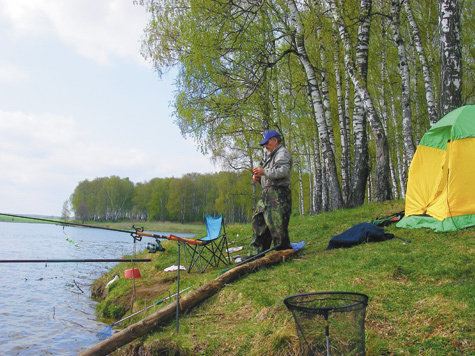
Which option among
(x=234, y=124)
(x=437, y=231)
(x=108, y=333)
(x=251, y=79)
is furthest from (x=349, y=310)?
(x=234, y=124)

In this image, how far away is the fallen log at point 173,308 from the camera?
3.87 m

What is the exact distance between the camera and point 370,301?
3.63 m

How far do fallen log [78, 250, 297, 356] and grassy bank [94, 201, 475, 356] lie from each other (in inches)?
3.7

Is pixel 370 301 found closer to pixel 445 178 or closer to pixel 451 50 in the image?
pixel 445 178

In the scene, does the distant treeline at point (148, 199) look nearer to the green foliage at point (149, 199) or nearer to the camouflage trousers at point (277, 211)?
the green foliage at point (149, 199)

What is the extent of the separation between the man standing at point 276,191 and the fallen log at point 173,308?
34 cm

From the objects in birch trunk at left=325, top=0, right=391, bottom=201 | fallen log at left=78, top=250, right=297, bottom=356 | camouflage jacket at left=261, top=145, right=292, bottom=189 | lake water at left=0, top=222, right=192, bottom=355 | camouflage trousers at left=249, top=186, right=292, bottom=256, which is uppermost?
birch trunk at left=325, top=0, right=391, bottom=201

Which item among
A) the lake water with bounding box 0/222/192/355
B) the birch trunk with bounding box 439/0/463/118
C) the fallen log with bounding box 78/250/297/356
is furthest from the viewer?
the birch trunk with bounding box 439/0/463/118

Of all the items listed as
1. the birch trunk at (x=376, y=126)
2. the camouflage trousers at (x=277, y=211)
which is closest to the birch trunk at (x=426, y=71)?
the birch trunk at (x=376, y=126)

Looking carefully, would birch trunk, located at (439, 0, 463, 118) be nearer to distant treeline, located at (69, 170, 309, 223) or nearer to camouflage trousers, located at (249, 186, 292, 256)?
camouflage trousers, located at (249, 186, 292, 256)

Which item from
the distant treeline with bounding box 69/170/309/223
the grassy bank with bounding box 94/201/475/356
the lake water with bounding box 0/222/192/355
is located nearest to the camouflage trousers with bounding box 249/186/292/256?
the grassy bank with bounding box 94/201/475/356

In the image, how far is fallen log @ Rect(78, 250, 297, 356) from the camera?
12.7 feet

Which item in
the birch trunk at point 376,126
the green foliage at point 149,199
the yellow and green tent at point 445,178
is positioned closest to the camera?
the yellow and green tent at point 445,178

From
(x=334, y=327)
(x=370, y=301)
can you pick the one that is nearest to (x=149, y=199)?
(x=370, y=301)
